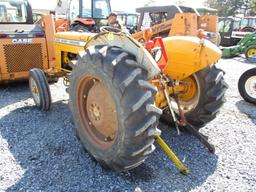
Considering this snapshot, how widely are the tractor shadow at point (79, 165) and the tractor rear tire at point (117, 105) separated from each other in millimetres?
213

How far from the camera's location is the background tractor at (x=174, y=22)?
23.5 ft

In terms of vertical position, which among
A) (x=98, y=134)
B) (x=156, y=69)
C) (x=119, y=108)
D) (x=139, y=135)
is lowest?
(x=98, y=134)

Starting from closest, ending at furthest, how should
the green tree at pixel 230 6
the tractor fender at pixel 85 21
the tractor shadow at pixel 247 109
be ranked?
the tractor shadow at pixel 247 109, the tractor fender at pixel 85 21, the green tree at pixel 230 6

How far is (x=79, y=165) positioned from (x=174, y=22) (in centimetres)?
524

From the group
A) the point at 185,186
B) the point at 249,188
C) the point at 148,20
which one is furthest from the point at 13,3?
the point at 249,188

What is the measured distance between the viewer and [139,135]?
2.39 m

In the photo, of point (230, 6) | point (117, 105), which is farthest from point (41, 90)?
point (230, 6)

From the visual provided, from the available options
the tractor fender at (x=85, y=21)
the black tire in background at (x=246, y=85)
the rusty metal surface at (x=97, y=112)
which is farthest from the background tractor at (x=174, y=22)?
the rusty metal surface at (x=97, y=112)

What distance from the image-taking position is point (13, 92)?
5.85 m

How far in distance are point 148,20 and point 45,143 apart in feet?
20.3

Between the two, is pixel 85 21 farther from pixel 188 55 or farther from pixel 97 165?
pixel 97 165

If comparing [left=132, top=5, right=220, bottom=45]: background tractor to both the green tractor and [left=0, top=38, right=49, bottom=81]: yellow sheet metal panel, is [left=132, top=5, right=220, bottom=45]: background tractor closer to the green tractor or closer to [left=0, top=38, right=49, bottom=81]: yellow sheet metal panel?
[left=0, top=38, right=49, bottom=81]: yellow sheet metal panel

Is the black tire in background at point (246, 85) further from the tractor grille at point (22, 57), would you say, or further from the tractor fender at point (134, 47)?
the tractor grille at point (22, 57)

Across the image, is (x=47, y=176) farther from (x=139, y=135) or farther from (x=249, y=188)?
(x=249, y=188)
